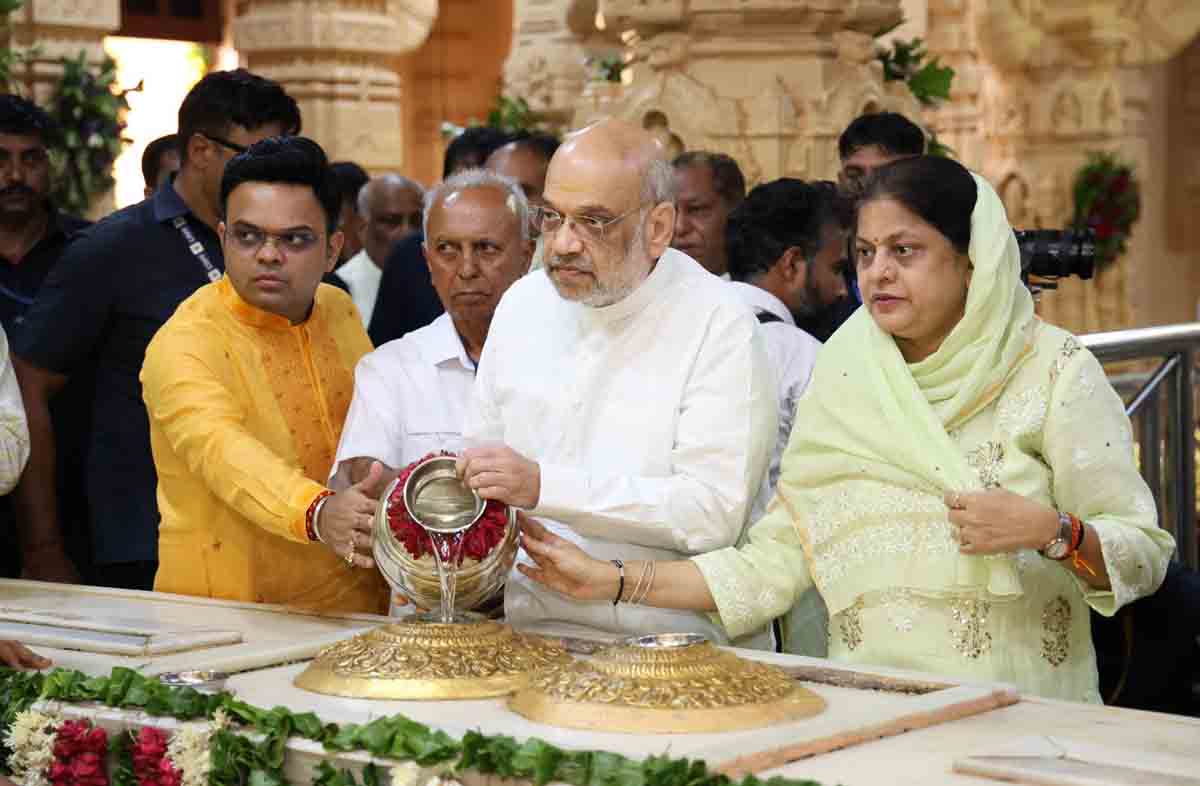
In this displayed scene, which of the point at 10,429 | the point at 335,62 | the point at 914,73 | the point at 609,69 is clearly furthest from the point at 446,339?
the point at 335,62

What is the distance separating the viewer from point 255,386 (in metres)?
4.08

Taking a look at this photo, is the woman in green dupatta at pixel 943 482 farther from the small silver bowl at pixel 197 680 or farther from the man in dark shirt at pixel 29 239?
the man in dark shirt at pixel 29 239

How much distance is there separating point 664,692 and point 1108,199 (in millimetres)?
10500

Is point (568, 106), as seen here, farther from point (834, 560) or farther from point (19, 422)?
point (834, 560)

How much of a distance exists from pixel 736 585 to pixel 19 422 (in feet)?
5.07

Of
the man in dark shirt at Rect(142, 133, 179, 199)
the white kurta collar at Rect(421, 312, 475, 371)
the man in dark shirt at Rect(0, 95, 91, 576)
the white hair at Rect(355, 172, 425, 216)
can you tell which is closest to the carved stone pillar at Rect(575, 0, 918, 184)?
the man in dark shirt at Rect(142, 133, 179, 199)

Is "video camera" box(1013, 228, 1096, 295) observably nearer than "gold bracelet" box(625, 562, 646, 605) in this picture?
No

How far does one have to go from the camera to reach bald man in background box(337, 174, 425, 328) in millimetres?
8031

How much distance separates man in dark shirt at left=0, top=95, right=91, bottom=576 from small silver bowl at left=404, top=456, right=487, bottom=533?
6.44 feet

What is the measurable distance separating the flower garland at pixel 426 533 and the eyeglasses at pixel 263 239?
2.91 ft

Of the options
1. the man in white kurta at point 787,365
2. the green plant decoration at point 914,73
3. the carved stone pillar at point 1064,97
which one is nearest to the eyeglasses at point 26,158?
the man in white kurta at point 787,365

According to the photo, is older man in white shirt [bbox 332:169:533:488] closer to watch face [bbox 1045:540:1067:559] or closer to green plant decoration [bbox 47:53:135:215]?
watch face [bbox 1045:540:1067:559]

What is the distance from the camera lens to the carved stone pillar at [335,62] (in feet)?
39.2

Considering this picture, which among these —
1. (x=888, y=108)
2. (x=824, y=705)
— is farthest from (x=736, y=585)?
(x=888, y=108)
